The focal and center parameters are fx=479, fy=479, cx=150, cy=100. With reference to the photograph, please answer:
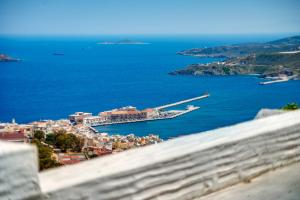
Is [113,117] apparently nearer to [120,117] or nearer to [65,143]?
[120,117]

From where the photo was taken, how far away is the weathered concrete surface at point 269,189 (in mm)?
1703

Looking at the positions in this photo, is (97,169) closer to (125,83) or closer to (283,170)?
(283,170)

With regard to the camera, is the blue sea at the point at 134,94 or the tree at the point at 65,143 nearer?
the tree at the point at 65,143

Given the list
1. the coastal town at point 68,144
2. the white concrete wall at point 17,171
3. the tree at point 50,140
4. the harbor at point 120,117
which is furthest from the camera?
the harbor at point 120,117

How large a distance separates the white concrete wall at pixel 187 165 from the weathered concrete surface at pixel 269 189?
0.03m

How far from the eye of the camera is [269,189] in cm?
179

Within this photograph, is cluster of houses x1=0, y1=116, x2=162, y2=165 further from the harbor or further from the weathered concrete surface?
the weathered concrete surface

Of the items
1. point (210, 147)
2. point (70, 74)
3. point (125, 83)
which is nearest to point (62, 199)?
point (210, 147)

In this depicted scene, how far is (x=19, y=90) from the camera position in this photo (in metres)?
70.8

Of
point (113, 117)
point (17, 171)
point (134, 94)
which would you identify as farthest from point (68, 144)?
point (134, 94)

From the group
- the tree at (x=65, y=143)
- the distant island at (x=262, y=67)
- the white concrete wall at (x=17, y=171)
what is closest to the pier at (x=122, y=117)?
the tree at (x=65, y=143)

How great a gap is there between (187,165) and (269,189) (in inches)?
16.2

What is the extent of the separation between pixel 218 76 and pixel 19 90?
34.1 m

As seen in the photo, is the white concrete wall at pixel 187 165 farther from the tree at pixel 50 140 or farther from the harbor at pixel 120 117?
the harbor at pixel 120 117
